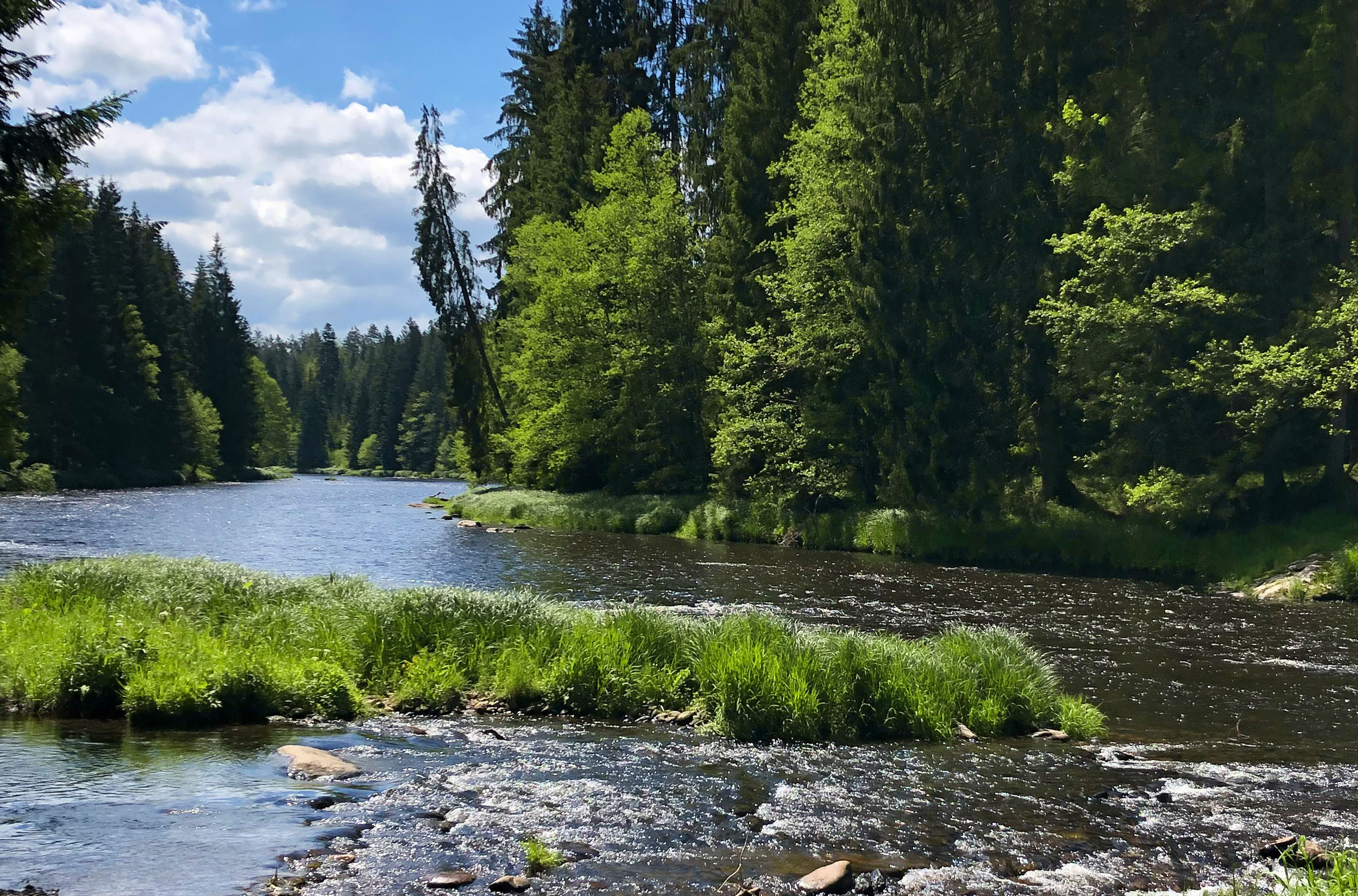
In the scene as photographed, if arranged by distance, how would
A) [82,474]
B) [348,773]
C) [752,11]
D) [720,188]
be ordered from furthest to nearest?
[82,474], [720,188], [752,11], [348,773]

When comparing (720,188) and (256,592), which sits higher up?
(720,188)

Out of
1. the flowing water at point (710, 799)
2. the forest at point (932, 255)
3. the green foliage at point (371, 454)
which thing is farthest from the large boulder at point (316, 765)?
the green foliage at point (371, 454)

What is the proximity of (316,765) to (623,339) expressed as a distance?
39.1m

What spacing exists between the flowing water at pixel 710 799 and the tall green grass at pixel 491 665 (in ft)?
1.70

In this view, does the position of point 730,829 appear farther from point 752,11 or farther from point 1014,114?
point 752,11

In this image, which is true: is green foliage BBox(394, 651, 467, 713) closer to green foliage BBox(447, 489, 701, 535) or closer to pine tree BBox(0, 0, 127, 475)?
pine tree BBox(0, 0, 127, 475)

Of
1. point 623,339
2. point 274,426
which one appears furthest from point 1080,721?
point 274,426

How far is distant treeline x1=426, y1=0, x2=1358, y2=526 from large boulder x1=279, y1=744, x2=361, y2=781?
24.6 meters

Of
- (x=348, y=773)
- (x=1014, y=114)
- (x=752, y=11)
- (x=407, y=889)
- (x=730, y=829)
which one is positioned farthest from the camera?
(x=752, y=11)

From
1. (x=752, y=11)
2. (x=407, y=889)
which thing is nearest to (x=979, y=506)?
(x=752, y=11)

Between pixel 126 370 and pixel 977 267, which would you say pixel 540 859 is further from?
pixel 126 370

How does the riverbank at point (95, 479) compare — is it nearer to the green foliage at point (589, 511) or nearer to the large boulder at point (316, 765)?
the green foliage at point (589, 511)

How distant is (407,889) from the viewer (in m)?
7.07

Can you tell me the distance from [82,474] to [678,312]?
42.4 m
